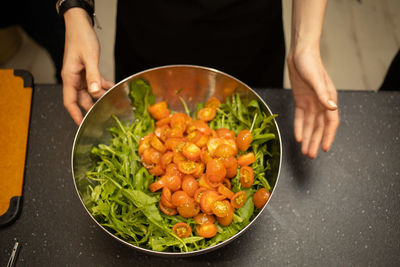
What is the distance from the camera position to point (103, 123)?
3.12 ft

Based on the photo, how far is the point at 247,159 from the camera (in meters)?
0.87

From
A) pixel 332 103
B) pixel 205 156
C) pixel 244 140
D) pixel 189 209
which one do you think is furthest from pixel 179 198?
pixel 332 103

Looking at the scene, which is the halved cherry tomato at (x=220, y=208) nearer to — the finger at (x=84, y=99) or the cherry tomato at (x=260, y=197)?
the cherry tomato at (x=260, y=197)

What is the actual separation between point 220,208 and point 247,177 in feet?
0.40

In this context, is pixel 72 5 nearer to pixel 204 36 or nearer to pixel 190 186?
pixel 204 36

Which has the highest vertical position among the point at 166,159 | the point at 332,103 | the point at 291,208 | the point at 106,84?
the point at 332,103

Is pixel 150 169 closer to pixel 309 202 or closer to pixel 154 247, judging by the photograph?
pixel 154 247

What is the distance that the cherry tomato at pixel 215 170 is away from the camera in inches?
31.8

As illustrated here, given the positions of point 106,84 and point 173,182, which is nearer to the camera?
point 173,182

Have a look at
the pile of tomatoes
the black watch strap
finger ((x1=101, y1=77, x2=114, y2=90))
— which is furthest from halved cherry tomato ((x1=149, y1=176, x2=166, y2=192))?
the black watch strap

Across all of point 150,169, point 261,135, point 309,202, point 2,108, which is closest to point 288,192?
point 309,202

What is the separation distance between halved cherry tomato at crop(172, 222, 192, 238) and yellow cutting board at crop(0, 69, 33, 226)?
1.57ft

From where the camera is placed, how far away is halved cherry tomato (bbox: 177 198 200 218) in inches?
31.4

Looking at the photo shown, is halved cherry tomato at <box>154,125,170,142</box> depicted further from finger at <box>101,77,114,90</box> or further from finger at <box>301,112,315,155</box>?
finger at <box>301,112,315,155</box>
